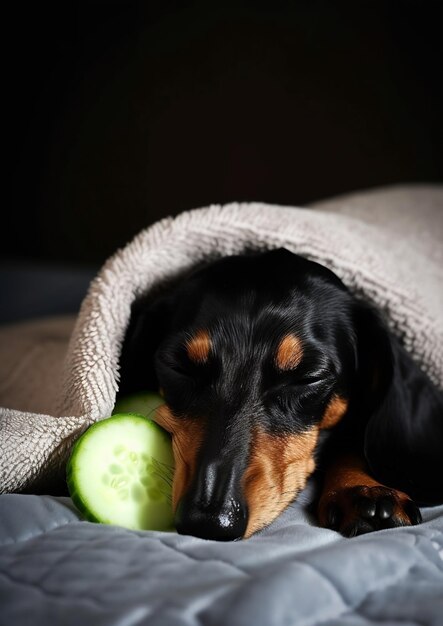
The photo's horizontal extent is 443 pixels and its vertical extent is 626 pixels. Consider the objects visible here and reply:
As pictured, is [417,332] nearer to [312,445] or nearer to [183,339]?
[312,445]

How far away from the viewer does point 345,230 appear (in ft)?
6.49

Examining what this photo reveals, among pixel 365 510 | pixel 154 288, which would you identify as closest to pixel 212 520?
pixel 365 510

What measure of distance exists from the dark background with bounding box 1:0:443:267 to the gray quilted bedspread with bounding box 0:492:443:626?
2.81 metres

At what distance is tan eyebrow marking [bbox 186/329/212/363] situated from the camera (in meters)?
1.50

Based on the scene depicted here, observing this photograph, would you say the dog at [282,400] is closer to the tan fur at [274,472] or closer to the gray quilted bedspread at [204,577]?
the tan fur at [274,472]

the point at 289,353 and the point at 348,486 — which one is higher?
the point at 289,353

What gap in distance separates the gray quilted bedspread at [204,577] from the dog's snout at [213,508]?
0.19ft

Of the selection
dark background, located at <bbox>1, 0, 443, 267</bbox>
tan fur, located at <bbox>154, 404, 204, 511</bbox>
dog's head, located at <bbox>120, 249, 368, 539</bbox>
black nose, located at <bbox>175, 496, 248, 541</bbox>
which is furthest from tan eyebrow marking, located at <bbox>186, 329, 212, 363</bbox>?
dark background, located at <bbox>1, 0, 443, 267</bbox>

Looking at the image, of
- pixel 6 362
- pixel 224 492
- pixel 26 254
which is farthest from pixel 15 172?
pixel 224 492

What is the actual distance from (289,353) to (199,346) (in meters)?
0.21

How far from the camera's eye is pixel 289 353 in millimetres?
1484

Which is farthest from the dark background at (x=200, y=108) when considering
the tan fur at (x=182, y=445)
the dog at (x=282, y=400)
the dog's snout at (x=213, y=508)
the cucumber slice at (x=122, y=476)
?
the dog's snout at (x=213, y=508)

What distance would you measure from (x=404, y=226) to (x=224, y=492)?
1.59m

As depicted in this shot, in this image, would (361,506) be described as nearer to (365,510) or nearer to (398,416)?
(365,510)
